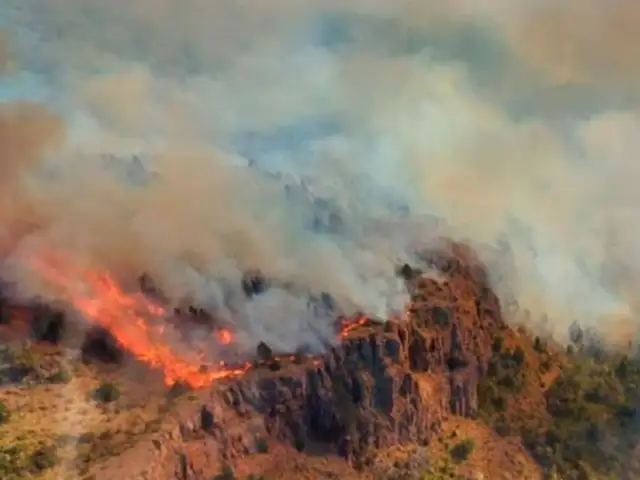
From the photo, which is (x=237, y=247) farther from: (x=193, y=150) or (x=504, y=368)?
(x=504, y=368)

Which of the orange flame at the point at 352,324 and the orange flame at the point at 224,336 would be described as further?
the orange flame at the point at 352,324

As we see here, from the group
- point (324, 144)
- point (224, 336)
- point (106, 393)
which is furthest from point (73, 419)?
Answer: point (324, 144)

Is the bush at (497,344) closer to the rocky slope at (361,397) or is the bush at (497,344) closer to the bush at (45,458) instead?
the rocky slope at (361,397)

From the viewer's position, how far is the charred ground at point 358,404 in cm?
299

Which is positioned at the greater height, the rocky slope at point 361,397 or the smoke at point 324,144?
the smoke at point 324,144

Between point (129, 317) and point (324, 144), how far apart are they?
1.09 m

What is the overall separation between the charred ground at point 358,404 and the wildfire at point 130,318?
5cm

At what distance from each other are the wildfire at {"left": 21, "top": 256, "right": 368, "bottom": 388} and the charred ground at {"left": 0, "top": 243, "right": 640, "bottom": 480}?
0.05 meters

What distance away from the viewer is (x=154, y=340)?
3.14 metres

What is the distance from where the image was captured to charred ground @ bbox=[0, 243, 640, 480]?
9.81 ft

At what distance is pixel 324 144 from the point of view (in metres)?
3.48

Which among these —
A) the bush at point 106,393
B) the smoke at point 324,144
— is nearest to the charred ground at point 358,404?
the bush at point 106,393

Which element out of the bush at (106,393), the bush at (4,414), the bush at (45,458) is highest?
the bush at (106,393)

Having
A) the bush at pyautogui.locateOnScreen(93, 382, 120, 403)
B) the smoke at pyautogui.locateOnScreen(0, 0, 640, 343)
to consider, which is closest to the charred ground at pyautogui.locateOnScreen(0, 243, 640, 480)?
the bush at pyautogui.locateOnScreen(93, 382, 120, 403)
